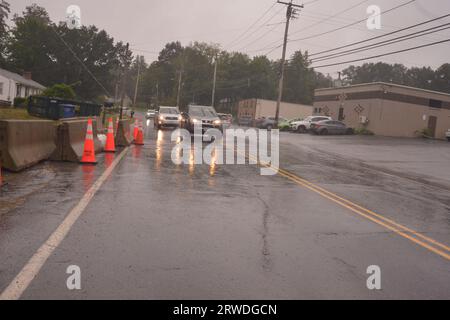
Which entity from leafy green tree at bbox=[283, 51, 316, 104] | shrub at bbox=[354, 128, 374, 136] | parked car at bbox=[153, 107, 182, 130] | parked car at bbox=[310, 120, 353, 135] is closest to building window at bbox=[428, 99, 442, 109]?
shrub at bbox=[354, 128, 374, 136]

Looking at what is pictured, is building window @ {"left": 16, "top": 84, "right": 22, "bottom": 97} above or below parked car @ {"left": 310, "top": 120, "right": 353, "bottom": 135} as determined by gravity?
above

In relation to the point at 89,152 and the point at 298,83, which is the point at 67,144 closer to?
the point at 89,152

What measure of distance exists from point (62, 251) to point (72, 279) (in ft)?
2.81

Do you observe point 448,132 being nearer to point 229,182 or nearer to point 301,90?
point 229,182

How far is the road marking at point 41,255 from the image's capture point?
13.2ft

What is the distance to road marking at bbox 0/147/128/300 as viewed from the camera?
404cm

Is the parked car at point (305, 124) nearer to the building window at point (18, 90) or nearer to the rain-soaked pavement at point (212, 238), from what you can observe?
the building window at point (18, 90)

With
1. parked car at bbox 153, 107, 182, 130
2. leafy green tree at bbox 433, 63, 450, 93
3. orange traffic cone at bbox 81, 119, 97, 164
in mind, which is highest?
leafy green tree at bbox 433, 63, 450, 93

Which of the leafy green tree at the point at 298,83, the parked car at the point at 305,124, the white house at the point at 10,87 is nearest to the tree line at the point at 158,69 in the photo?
the leafy green tree at the point at 298,83

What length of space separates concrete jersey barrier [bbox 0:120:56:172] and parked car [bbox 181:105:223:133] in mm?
13429

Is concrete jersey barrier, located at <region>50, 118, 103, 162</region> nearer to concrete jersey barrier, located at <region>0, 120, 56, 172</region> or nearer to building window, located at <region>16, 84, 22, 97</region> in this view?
concrete jersey barrier, located at <region>0, 120, 56, 172</region>

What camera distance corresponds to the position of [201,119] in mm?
25547

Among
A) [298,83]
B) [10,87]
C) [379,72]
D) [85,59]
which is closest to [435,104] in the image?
[10,87]

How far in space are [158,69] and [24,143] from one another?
14920 centimetres
